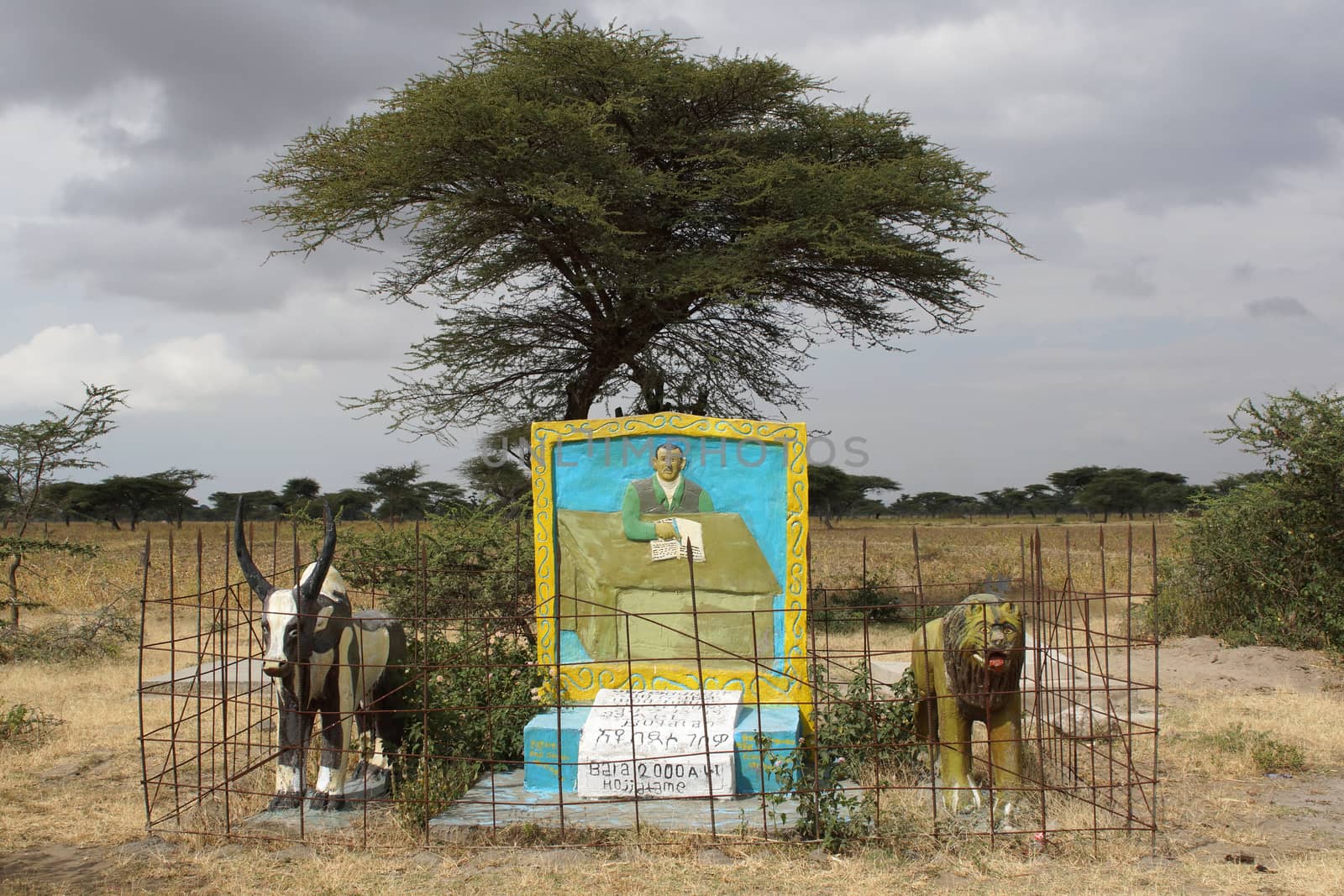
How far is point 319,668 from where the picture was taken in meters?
7.25

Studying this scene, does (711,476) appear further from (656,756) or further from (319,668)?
(319,668)

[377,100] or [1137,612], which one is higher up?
[377,100]

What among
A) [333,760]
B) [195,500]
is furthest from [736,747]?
[195,500]

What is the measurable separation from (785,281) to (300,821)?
48.4 feet

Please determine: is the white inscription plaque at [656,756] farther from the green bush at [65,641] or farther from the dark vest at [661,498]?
the green bush at [65,641]

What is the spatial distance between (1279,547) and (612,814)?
10497 mm

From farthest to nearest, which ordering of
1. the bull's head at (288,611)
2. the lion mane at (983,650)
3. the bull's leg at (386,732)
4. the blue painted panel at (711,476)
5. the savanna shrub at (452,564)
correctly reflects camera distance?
the savanna shrub at (452,564) → the blue painted panel at (711,476) → the bull's leg at (386,732) → the bull's head at (288,611) → the lion mane at (983,650)

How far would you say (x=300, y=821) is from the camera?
22.1ft

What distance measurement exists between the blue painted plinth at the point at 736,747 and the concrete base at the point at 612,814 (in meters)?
0.14

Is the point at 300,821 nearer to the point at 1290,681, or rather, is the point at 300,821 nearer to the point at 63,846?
the point at 63,846

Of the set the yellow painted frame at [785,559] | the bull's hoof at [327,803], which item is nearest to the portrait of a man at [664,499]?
the yellow painted frame at [785,559]

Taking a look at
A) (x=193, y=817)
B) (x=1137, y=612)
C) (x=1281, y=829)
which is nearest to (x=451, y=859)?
(x=193, y=817)

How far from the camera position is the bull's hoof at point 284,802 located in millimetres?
7137

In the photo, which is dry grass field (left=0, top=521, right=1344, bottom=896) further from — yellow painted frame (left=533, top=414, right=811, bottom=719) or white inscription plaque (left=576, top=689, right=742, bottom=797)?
yellow painted frame (left=533, top=414, right=811, bottom=719)
